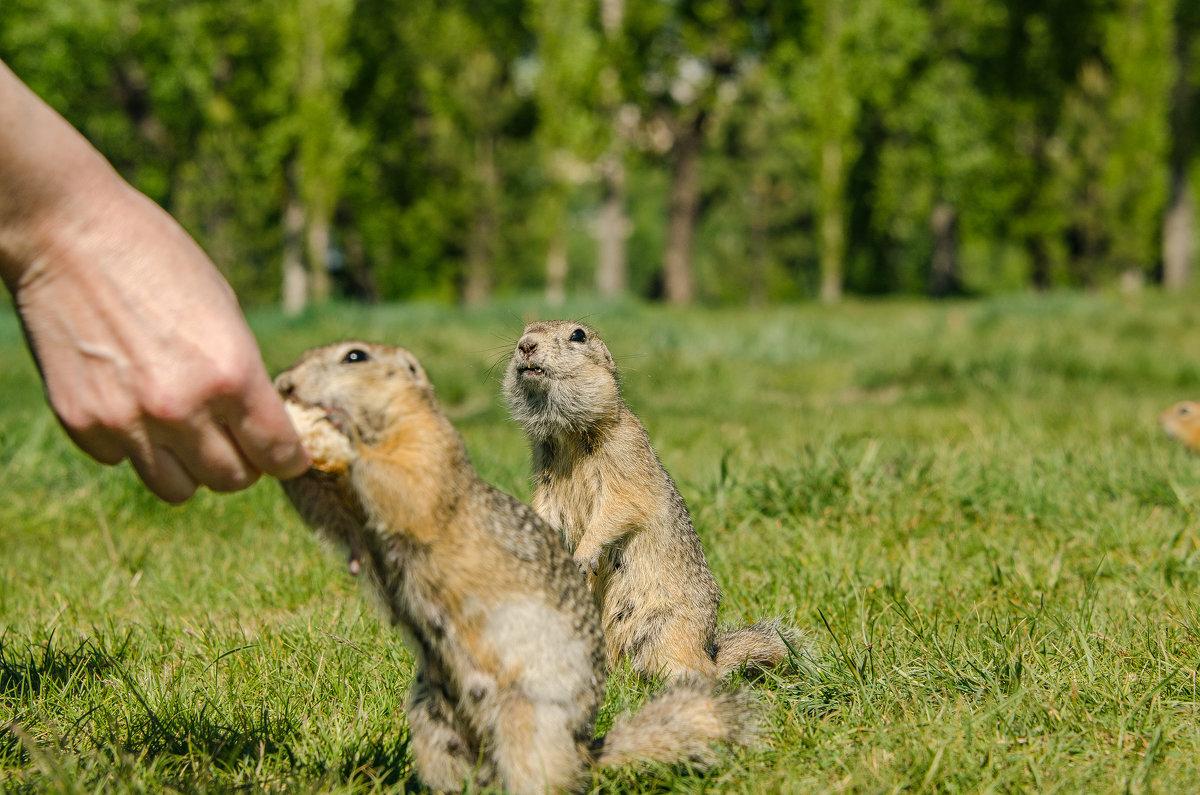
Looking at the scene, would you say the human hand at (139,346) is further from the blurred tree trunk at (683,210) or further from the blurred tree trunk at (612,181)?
the blurred tree trunk at (683,210)

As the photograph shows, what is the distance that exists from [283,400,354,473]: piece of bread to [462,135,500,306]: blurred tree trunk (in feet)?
72.9

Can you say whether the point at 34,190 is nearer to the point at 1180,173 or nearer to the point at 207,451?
the point at 207,451

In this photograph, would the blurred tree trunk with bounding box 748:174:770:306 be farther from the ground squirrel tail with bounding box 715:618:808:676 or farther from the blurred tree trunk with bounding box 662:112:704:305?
the ground squirrel tail with bounding box 715:618:808:676

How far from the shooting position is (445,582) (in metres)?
1.81

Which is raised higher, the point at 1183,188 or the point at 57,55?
the point at 57,55

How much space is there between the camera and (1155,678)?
235cm

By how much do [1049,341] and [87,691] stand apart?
9494 mm

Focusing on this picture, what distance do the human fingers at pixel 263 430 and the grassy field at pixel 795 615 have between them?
385mm

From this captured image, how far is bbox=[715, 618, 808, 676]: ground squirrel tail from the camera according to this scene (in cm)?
258

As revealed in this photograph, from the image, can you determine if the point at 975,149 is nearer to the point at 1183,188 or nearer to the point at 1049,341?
the point at 1183,188

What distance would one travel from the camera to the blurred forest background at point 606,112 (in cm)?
1972

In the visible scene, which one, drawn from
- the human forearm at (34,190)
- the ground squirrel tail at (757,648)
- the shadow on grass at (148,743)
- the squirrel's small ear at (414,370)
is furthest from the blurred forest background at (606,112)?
the human forearm at (34,190)

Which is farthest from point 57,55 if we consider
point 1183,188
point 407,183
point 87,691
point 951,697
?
point 1183,188

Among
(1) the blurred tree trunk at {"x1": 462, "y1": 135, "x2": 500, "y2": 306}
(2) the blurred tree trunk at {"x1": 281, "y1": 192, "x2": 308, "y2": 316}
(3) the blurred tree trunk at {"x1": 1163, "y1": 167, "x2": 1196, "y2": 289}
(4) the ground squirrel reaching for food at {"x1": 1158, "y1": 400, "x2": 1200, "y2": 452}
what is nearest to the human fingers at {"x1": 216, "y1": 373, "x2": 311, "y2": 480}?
(4) the ground squirrel reaching for food at {"x1": 1158, "y1": 400, "x2": 1200, "y2": 452}
